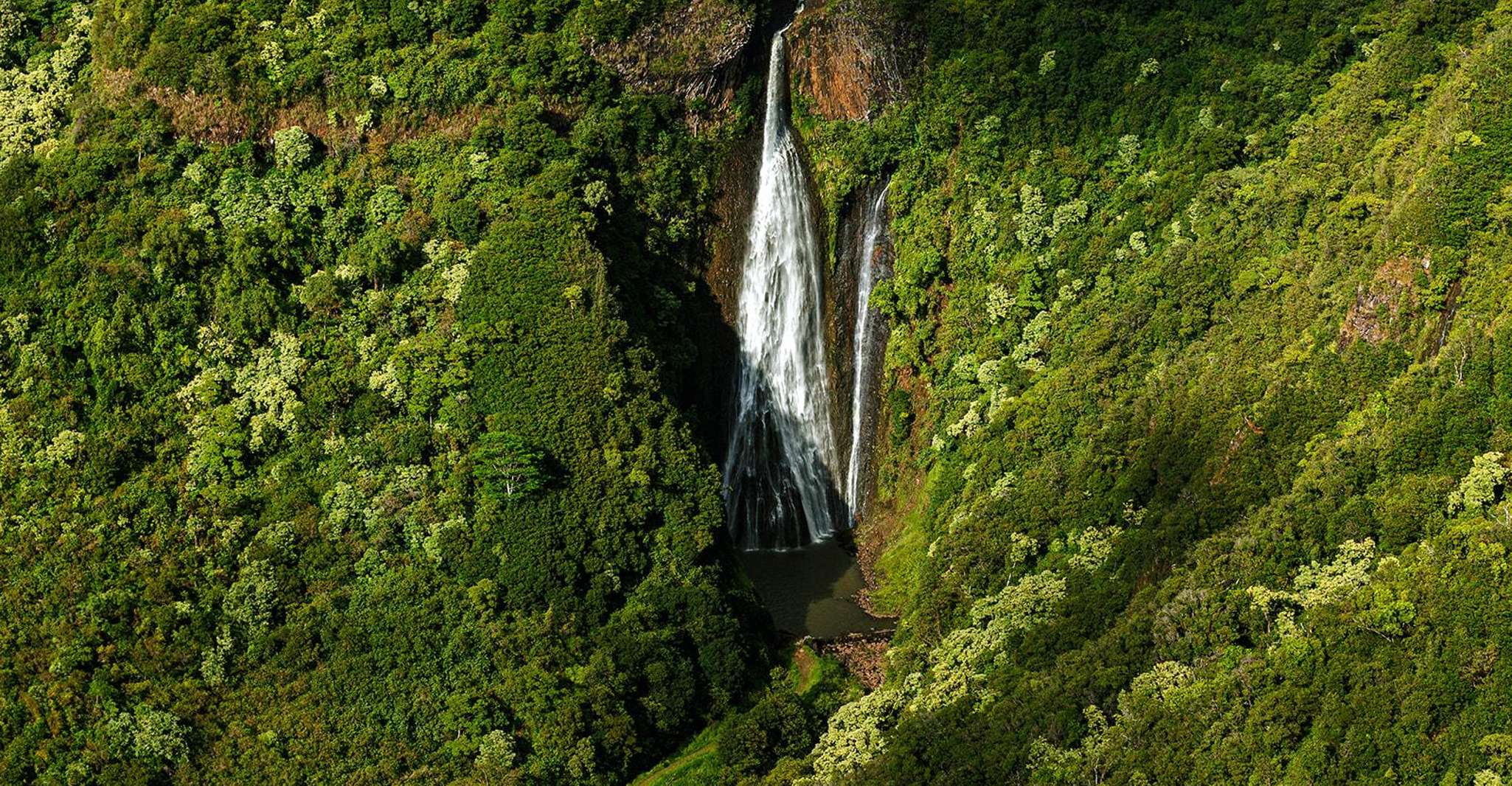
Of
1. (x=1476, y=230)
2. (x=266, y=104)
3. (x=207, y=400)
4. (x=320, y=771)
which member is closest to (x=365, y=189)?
(x=266, y=104)

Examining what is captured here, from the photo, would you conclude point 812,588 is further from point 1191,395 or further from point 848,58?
point 848,58

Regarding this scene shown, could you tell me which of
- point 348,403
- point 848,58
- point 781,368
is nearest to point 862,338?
point 781,368

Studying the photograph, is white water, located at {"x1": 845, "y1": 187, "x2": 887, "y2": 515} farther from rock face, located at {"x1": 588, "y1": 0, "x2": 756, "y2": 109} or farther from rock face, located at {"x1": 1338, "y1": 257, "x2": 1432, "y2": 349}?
rock face, located at {"x1": 1338, "y1": 257, "x2": 1432, "y2": 349}

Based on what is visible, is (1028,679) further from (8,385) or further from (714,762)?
(8,385)

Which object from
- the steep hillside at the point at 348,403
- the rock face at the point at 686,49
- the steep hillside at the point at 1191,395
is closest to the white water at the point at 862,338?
the steep hillside at the point at 1191,395

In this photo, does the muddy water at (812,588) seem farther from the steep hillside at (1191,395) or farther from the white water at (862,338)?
the white water at (862,338)

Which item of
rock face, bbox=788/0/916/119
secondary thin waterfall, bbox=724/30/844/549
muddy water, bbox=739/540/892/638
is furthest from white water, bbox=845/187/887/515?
rock face, bbox=788/0/916/119
